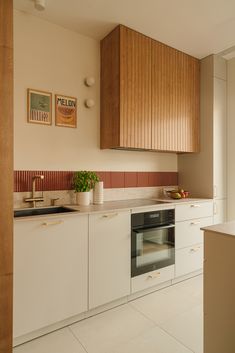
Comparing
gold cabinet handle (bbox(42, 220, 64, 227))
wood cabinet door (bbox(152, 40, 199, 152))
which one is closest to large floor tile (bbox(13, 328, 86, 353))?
gold cabinet handle (bbox(42, 220, 64, 227))

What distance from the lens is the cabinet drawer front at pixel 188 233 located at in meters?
2.53

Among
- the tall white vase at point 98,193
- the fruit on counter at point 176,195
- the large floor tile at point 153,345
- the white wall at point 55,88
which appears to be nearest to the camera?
the large floor tile at point 153,345

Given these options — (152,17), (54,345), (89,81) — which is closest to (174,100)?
(152,17)

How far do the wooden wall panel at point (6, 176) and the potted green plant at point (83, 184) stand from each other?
0.98 metres

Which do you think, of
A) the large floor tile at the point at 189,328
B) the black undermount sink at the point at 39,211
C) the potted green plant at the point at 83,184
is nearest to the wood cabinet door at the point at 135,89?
the potted green plant at the point at 83,184

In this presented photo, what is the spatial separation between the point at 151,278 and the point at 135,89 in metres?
1.94

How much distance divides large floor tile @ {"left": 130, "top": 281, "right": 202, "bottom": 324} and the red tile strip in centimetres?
122

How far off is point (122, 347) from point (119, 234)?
0.80 metres

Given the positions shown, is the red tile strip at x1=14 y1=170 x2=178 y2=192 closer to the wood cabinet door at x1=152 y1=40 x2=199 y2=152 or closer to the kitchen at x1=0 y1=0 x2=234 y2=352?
the kitchen at x1=0 y1=0 x2=234 y2=352

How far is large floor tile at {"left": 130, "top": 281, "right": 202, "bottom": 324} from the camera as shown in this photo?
1.97 m

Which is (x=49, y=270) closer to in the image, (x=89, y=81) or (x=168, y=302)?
(x=168, y=302)

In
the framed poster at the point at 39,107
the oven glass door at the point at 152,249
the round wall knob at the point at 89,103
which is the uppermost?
the round wall knob at the point at 89,103

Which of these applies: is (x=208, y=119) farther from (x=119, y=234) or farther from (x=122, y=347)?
(x=122, y=347)

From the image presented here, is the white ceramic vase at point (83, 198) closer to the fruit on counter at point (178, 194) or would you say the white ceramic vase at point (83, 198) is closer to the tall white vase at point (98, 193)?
the tall white vase at point (98, 193)
